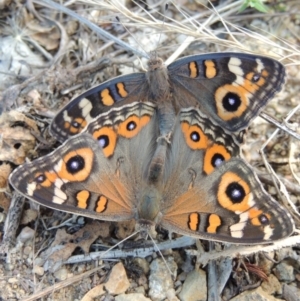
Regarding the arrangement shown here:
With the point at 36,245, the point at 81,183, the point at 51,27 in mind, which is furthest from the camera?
the point at 51,27

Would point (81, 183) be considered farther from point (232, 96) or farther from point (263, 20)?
point (263, 20)

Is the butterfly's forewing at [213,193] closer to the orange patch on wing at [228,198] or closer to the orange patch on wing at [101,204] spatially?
the orange patch on wing at [228,198]

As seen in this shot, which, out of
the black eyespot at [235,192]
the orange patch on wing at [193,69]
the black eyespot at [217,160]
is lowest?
the black eyespot at [235,192]

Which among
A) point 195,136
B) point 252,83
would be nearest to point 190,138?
point 195,136

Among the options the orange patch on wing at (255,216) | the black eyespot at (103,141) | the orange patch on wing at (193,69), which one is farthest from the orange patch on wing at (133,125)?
the orange patch on wing at (255,216)

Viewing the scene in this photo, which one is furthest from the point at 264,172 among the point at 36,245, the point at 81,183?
the point at 36,245

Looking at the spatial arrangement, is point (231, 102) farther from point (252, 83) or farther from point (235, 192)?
point (235, 192)

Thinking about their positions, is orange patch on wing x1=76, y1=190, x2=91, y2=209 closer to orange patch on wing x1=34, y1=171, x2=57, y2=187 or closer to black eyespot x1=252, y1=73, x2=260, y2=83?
orange patch on wing x1=34, y1=171, x2=57, y2=187
